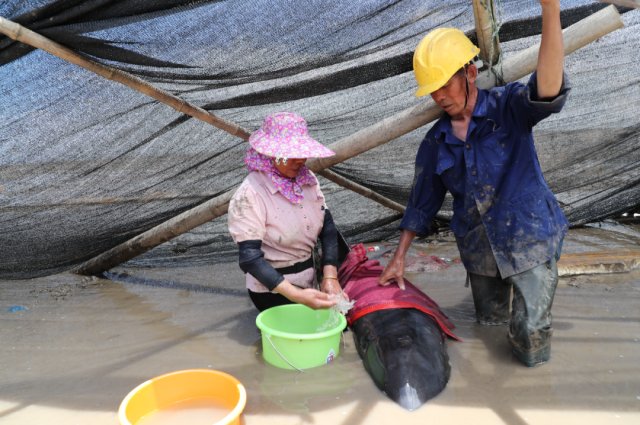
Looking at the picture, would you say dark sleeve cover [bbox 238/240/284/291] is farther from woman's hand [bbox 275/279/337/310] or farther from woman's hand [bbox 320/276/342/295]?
woman's hand [bbox 320/276/342/295]

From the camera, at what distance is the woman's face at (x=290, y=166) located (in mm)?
2543

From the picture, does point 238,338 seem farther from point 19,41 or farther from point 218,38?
point 19,41

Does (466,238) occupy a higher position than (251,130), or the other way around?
(251,130)

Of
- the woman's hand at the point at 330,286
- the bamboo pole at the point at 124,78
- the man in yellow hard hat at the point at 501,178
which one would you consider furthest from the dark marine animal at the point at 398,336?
the bamboo pole at the point at 124,78

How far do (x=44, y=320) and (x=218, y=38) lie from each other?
2076 mm

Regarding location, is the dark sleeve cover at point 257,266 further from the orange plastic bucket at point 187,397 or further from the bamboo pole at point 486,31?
the bamboo pole at point 486,31

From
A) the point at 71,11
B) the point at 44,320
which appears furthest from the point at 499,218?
the point at 44,320

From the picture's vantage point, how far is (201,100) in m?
3.05

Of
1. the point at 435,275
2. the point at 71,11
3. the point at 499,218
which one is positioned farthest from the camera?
the point at 435,275

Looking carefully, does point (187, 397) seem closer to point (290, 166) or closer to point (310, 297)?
point (310, 297)

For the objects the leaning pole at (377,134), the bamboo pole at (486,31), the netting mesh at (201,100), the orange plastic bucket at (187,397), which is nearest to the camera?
the orange plastic bucket at (187,397)

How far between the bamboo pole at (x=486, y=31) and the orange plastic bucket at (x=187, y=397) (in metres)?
2.09

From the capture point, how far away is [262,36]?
2.80m

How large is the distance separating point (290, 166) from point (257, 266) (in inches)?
21.4
